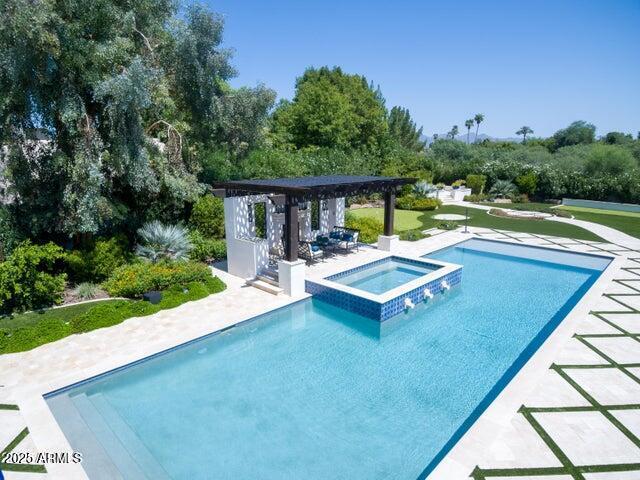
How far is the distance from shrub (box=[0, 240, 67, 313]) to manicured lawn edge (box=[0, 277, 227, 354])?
0.54 meters

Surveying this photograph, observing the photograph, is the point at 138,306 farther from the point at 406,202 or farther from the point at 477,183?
the point at 477,183

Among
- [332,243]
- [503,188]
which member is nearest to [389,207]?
[332,243]

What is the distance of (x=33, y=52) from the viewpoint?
904 cm

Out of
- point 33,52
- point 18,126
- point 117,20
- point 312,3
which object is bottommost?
point 18,126

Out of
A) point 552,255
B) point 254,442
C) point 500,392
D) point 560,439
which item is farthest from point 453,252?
point 254,442

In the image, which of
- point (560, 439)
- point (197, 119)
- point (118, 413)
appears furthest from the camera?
point (197, 119)

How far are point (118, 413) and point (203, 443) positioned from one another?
177cm

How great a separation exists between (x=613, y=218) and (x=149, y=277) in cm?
2785

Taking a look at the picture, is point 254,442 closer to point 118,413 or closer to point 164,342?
point 118,413

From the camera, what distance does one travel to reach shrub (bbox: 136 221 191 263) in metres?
12.3

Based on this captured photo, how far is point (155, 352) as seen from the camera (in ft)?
26.4

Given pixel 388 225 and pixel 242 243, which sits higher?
pixel 388 225

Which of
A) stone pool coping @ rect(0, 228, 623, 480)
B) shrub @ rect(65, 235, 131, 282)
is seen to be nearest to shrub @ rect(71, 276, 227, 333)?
stone pool coping @ rect(0, 228, 623, 480)

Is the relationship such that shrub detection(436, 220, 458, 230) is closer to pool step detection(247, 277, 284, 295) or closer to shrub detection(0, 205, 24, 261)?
pool step detection(247, 277, 284, 295)
